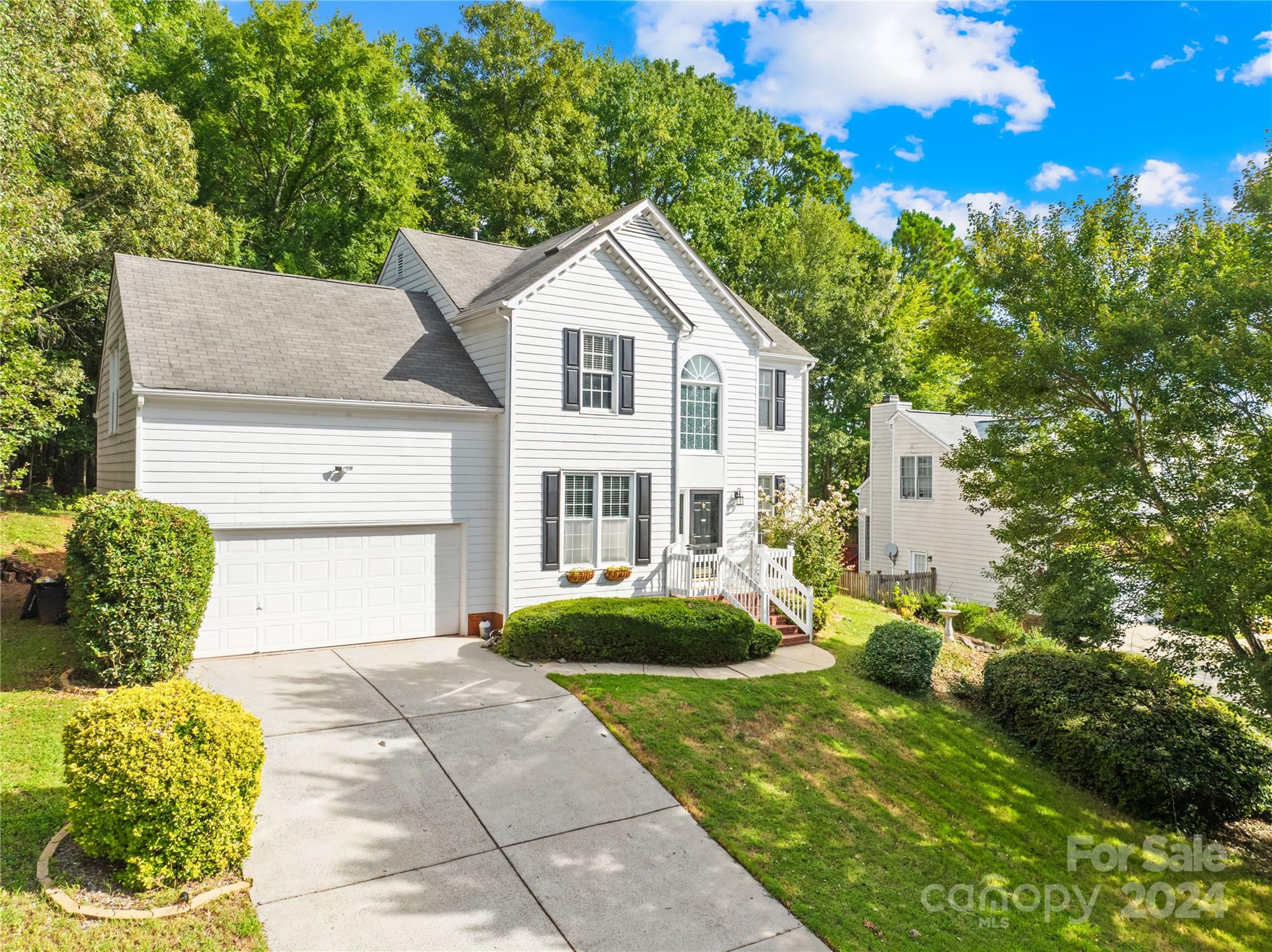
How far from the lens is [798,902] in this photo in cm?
655

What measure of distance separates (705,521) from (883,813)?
8.56 metres

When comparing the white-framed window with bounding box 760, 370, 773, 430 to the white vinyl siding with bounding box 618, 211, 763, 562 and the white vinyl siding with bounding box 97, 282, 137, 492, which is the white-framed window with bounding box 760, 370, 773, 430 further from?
the white vinyl siding with bounding box 97, 282, 137, 492

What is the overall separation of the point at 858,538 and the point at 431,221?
22863 millimetres

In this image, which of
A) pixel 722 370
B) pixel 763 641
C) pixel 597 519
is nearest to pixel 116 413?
pixel 597 519

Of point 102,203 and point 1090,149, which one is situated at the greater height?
point 102,203

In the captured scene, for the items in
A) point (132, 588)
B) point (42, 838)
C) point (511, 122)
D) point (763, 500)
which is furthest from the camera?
point (511, 122)

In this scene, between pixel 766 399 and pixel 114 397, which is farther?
pixel 766 399

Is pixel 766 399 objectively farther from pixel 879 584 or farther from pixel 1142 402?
pixel 1142 402

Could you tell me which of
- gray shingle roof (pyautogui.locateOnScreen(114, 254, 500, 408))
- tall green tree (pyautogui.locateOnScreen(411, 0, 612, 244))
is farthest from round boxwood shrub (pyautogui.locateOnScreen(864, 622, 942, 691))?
tall green tree (pyautogui.locateOnScreen(411, 0, 612, 244))

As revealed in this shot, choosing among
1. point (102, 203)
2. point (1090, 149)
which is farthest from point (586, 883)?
point (102, 203)

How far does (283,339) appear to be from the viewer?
13.1m

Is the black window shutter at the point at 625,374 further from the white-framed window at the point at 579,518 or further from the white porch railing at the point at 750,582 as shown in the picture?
the white porch railing at the point at 750,582

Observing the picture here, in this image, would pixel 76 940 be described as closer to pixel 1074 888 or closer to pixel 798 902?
pixel 798 902

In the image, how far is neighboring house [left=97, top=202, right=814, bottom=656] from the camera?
38.3 ft
